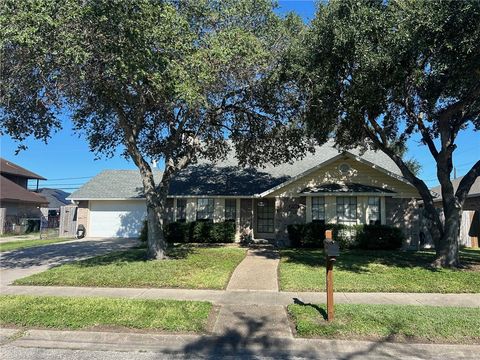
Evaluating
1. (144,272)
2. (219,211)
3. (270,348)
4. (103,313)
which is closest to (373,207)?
(219,211)

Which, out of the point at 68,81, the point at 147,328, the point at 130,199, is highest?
the point at 68,81

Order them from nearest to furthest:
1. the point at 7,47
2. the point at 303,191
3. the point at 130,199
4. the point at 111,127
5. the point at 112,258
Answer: the point at 7,47, the point at 112,258, the point at 111,127, the point at 303,191, the point at 130,199

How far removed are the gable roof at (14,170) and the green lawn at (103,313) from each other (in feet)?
98.4

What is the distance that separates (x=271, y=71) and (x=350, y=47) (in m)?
2.74

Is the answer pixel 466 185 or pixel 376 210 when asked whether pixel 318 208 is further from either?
pixel 466 185

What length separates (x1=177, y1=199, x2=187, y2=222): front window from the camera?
21.5 metres

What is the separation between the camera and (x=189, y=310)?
7.34m

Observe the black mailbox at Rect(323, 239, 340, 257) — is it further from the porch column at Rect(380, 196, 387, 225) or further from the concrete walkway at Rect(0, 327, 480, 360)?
the porch column at Rect(380, 196, 387, 225)

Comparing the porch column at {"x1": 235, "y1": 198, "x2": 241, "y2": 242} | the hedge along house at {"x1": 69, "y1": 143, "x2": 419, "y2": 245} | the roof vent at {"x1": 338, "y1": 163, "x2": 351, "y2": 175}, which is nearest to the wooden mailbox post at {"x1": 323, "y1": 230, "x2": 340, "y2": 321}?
the hedge along house at {"x1": 69, "y1": 143, "x2": 419, "y2": 245}

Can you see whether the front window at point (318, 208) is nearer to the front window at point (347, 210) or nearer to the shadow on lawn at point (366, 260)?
the front window at point (347, 210)

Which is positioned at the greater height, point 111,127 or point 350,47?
point 350,47

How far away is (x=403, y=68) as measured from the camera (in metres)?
10.5

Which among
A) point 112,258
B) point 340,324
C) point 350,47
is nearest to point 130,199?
point 112,258

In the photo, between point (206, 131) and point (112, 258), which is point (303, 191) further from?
point (112, 258)
